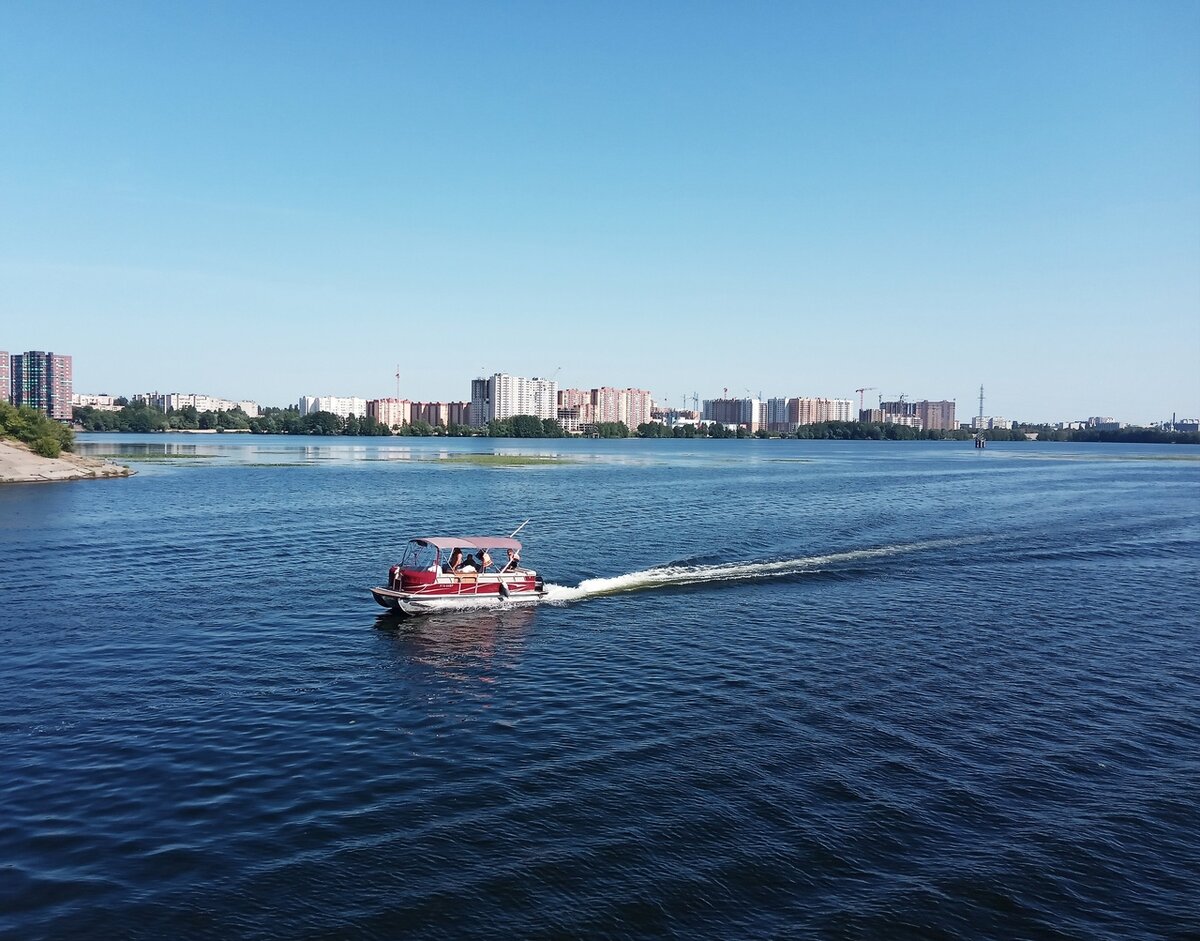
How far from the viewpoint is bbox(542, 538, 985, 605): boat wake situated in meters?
39.7

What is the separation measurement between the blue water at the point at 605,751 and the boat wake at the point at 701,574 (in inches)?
10.8

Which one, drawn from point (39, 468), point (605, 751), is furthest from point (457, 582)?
point (39, 468)

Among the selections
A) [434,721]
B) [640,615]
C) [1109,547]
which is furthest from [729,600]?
[1109,547]

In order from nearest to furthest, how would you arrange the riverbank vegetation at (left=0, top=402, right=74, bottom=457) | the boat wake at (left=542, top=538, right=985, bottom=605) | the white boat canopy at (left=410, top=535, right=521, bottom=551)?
the white boat canopy at (left=410, top=535, right=521, bottom=551), the boat wake at (left=542, top=538, right=985, bottom=605), the riverbank vegetation at (left=0, top=402, right=74, bottom=457)

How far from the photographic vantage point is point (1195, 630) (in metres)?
33.9

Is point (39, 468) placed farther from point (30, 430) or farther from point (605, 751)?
point (605, 751)

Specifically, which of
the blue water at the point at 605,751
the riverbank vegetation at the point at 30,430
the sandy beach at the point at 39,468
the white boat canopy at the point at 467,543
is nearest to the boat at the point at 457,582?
the white boat canopy at the point at 467,543

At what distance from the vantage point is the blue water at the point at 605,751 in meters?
14.7

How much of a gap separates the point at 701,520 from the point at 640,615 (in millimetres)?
30247

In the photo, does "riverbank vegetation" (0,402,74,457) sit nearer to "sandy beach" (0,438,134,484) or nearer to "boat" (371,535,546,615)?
"sandy beach" (0,438,134,484)

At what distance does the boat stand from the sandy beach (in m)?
75.0

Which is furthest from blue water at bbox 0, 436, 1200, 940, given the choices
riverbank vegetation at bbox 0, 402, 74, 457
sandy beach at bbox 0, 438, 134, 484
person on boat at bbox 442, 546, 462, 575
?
riverbank vegetation at bbox 0, 402, 74, 457

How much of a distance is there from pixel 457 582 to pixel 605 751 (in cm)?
1686

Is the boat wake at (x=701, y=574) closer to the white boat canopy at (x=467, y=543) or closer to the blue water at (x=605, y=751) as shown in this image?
the blue water at (x=605, y=751)
